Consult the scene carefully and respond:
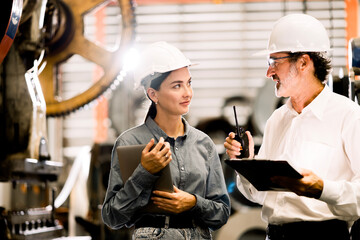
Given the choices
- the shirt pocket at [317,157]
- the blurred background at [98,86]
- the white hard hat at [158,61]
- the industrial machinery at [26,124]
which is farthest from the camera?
the blurred background at [98,86]

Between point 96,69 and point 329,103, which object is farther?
point 96,69

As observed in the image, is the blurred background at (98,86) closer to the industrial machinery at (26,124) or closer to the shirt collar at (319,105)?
the industrial machinery at (26,124)

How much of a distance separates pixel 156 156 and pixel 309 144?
637 mm

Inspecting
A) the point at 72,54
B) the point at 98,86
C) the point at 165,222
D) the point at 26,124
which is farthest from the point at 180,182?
the point at 72,54

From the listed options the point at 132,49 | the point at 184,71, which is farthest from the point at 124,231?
the point at 184,71

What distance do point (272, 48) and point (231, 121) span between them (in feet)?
14.7

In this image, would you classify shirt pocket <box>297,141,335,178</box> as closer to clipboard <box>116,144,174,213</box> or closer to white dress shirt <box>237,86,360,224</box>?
white dress shirt <box>237,86,360,224</box>

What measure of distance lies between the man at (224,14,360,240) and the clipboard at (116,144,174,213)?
332 mm

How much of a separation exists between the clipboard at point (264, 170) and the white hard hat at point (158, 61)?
1.66 feet

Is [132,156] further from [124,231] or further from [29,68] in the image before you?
[124,231]

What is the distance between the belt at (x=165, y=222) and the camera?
240 centimetres

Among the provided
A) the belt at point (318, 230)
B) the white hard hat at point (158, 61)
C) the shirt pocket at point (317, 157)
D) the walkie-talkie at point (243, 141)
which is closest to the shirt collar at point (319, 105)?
the shirt pocket at point (317, 157)

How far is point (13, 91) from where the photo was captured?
336cm

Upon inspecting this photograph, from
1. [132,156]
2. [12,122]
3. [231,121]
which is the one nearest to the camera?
[132,156]
